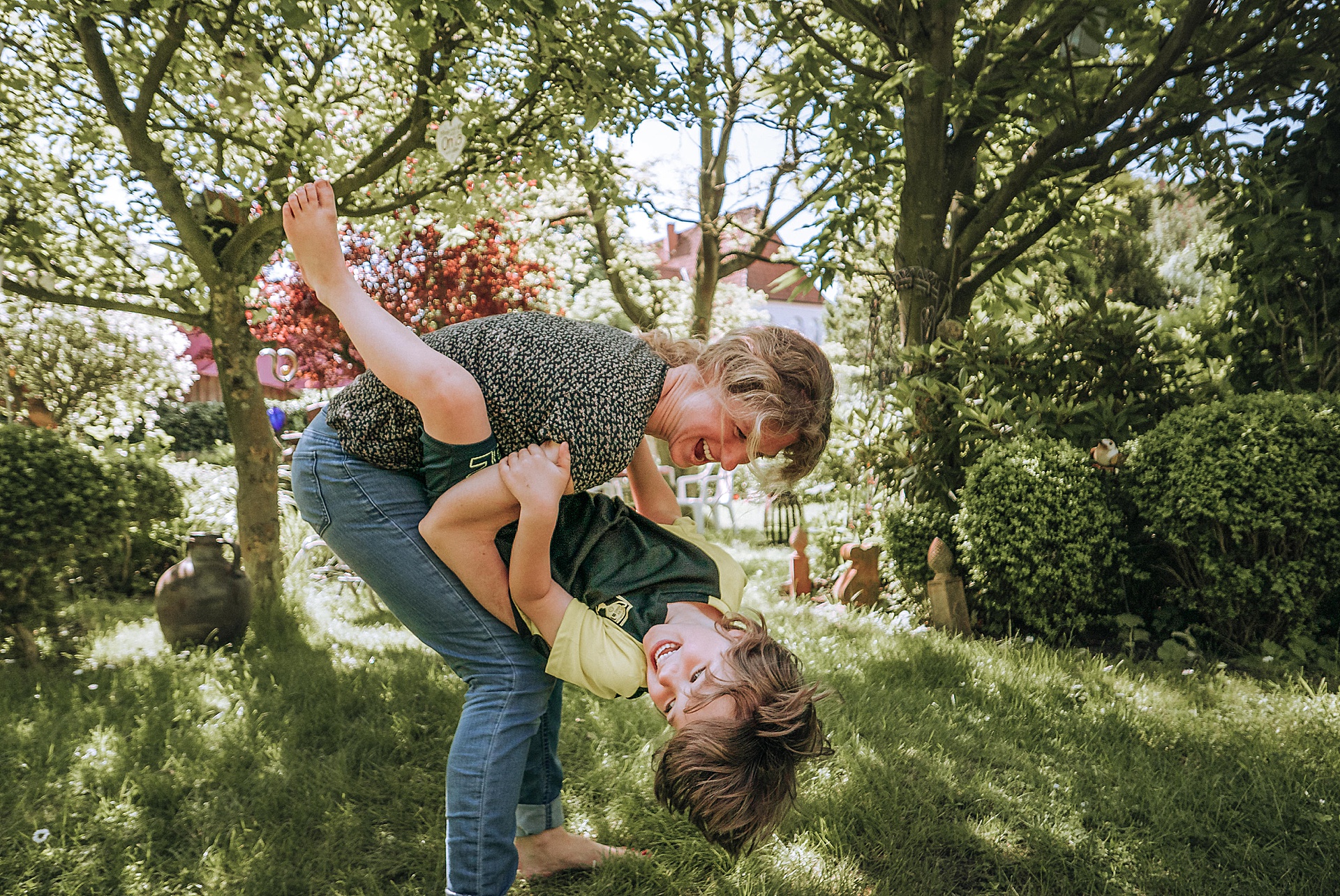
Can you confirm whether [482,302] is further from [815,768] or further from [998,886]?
[998,886]

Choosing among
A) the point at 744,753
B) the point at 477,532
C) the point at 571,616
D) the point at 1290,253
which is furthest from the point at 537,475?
the point at 1290,253

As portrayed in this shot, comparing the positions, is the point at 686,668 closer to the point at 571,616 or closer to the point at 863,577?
the point at 571,616

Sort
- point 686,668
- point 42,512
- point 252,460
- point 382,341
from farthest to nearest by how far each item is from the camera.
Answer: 1. point 252,460
2. point 42,512
3. point 686,668
4. point 382,341

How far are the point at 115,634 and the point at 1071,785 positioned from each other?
5.04 metres

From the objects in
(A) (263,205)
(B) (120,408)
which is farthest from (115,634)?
(B) (120,408)

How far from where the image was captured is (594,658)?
1.71m

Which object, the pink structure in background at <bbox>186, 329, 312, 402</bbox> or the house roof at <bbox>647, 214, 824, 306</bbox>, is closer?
the pink structure in background at <bbox>186, 329, 312, 402</bbox>

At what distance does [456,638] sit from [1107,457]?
364 centimetres

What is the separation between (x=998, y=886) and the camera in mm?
2049

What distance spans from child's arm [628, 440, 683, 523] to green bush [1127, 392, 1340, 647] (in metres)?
2.78

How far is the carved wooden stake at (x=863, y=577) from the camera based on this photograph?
190 inches

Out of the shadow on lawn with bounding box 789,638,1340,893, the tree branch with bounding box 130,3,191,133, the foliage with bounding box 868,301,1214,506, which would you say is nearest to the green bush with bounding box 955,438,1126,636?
the foliage with bounding box 868,301,1214,506

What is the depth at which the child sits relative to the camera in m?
1.54

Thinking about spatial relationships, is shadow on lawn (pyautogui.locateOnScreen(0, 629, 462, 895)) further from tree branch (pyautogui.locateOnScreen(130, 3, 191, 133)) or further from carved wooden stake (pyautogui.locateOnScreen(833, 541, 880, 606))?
tree branch (pyautogui.locateOnScreen(130, 3, 191, 133))
